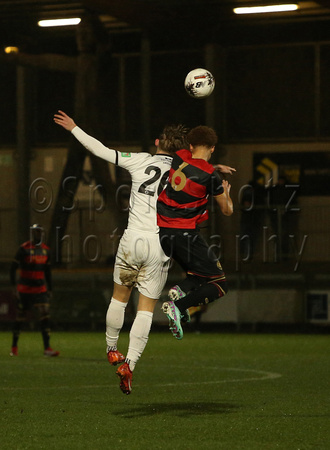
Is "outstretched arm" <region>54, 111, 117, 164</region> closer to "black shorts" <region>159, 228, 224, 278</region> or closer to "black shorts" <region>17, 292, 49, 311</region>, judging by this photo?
"black shorts" <region>159, 228, 224, 278</region>

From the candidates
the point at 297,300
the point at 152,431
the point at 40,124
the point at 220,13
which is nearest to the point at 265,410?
the point at 152,431

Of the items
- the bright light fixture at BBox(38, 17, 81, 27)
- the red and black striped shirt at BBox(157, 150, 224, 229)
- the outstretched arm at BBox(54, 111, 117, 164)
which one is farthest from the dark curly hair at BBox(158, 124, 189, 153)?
the bright light fixture at BBox(38, 17, 81, 27)

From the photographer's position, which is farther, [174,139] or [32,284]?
[32,284]

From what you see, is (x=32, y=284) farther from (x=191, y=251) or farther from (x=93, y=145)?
(x=191, y=251)

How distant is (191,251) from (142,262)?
1.92ft

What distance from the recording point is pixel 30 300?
1773cm

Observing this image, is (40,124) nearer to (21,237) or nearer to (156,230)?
(21,237)

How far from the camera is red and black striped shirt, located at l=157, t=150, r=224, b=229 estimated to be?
9.31 m

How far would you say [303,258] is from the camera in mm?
23938

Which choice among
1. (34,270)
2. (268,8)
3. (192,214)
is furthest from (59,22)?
(192,214)

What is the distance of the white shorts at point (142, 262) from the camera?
9633mm

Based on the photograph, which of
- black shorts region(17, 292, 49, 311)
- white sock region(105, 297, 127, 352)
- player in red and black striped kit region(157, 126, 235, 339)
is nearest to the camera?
player in red and black striped kit region(157, 126, 235, 339)

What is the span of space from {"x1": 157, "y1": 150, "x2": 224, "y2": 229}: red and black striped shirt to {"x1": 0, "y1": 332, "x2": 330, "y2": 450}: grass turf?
1.96 meters

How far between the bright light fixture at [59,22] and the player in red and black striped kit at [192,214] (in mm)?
19864
